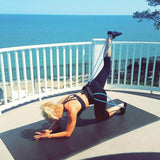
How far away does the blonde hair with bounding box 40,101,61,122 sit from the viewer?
2086mm

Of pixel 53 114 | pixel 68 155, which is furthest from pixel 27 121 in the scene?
pixel 68 155

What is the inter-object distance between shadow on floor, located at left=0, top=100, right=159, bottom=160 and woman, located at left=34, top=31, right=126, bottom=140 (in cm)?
9

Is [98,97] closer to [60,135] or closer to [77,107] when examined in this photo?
[77,107]

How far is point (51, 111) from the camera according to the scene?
6.93 feet

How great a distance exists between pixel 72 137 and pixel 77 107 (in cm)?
38

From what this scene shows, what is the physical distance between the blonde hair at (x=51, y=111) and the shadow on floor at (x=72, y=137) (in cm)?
32

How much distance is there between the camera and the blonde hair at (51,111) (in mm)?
2086

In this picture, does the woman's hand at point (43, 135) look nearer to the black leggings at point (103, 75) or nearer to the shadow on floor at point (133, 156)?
the shadow on floor at point (133, 156)

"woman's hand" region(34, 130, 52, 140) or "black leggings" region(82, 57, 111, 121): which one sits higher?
"black leggings" region(82, 57, 111, 121)

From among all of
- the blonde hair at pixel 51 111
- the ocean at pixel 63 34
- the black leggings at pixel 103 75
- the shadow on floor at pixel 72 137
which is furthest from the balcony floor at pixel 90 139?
the ocean at pixel 63 34

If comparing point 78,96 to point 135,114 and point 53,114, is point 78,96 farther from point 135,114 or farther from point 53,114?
point 135,114

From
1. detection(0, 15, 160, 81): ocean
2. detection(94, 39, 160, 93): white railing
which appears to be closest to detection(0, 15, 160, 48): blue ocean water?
detection(0, 15, 160, 81): ocean

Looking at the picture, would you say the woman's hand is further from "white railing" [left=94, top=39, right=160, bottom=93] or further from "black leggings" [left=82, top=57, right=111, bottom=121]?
"white railing" [left=94, top=39, right=160, bottom=93]

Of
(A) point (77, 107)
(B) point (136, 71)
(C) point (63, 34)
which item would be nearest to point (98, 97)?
(A) point (77, 107)
